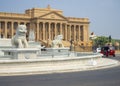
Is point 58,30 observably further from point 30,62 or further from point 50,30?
point 30,62

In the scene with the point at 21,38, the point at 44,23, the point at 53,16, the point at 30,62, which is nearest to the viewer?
the point at 30,62

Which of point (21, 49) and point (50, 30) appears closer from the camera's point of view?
point (21, 49)

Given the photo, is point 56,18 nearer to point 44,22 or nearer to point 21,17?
point 44,22

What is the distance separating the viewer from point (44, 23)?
346 ft

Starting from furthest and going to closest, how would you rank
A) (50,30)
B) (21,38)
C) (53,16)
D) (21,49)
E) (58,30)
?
1. (58,30)
2. (50,30)
3. (53,16)
4. (21,38)
5. (21,49)

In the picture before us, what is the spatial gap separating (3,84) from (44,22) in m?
91.3

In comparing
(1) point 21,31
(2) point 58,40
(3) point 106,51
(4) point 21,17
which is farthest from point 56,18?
(1) point 21,31

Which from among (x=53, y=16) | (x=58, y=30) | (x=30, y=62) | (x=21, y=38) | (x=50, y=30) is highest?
(x=53, y=16)

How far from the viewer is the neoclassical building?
330 ft

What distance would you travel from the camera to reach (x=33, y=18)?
104 meters

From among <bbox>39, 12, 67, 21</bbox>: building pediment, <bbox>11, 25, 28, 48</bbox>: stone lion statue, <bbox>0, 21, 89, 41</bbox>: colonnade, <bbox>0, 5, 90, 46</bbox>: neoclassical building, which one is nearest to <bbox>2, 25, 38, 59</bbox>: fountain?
<bbox>11, 25, 28, 48</bbox>: stone lion statue

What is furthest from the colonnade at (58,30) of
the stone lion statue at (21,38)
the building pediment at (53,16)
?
the stone lion statue at (21,38)

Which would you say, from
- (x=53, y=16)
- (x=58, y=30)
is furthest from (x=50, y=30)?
(x=53, y=16)

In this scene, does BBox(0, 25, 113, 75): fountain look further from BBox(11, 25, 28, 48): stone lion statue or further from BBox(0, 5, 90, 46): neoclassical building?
BBox(0, 5, 90, 46): neoclassical building
